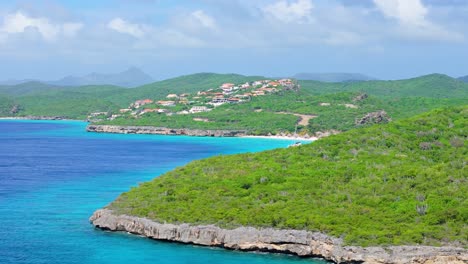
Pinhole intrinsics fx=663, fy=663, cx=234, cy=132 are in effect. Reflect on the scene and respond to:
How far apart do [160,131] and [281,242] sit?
115907 millimetres

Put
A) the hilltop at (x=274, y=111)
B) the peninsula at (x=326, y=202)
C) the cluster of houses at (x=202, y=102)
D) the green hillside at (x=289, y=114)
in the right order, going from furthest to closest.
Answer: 1. the cluster of houses at (x=202, y=102)
2. the green hillside at (x=289, y=114)
3. the hilltop at (x=274, y=111)
4. the peninsula at (x=326, y=202)

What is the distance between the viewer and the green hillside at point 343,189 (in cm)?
4191

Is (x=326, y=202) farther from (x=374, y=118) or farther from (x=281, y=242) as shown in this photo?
(x=374, y=118)

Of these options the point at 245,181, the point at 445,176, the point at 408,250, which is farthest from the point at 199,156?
the point at 408,250

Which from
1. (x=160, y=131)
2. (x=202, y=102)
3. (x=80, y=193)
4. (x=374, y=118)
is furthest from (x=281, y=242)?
(x=202, y=102)

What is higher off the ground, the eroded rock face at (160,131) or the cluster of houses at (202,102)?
the cluster of houses at (202,102)

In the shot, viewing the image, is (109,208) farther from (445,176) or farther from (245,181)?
(445,176)

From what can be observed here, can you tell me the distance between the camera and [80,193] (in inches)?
2499

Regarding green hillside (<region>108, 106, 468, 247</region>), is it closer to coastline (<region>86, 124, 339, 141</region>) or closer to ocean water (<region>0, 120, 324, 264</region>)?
ocean water (<region>0, 120, 324, 264</region>)

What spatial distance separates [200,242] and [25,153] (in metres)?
65.8

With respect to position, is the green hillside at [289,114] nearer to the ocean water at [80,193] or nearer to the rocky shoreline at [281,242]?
the ocean water at [80,193]

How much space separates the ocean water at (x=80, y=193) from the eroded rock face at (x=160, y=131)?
1387cm

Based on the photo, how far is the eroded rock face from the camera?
481 ft

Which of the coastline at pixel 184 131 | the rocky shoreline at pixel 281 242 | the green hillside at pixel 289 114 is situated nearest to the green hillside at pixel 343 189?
the rocky shoreline at pixel 281 242
